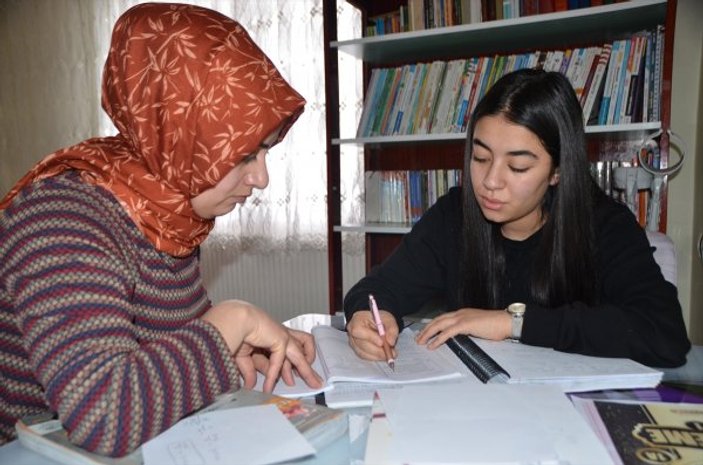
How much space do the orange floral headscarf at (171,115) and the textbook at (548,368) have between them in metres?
0.50

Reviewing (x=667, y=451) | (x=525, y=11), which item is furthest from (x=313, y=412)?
(x=525, y=11)

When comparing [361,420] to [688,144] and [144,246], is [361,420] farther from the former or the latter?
[688,144]

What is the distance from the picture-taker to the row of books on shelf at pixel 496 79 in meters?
1.77

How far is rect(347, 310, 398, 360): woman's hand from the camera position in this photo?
2.93 feet

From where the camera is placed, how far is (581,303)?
996 millimetres

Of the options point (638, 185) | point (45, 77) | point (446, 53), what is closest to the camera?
point (638, 185)

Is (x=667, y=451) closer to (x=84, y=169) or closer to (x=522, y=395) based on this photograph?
(x=522, y=395)

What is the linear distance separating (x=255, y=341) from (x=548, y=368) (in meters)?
0.45

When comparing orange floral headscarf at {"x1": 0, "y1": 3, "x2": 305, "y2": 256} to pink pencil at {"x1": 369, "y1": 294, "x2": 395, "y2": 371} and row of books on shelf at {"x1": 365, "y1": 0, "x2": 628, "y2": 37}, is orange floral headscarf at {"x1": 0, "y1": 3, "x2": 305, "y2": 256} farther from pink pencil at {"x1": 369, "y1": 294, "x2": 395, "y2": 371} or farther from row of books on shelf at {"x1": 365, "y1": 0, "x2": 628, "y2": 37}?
Result: row of books on shelf at {"x1": 365, "y1": 0, "x2": 628, "y2": 37}

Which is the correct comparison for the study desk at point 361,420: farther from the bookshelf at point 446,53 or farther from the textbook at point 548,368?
the bookshelf at point 446,53

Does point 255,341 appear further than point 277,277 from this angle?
No

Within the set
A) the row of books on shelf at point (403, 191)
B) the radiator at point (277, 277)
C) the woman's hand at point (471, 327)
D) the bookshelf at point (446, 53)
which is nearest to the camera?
the woman's hand at point (471, 327)

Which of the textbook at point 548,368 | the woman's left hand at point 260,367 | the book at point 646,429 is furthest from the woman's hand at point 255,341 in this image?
the book at point 646,429

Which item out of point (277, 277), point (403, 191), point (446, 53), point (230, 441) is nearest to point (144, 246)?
point (230, 441)
